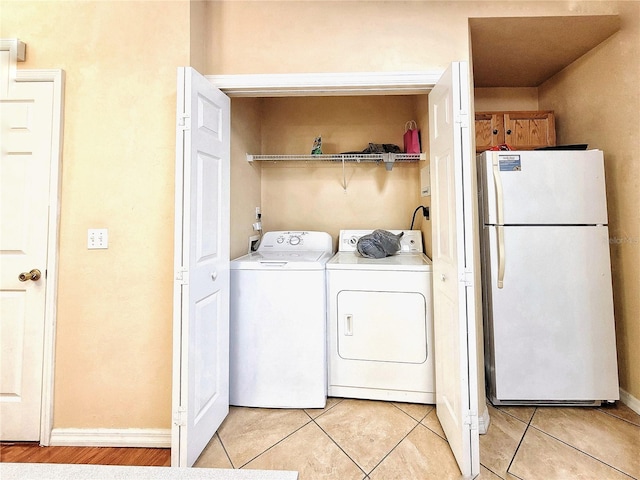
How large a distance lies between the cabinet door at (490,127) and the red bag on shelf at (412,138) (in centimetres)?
55

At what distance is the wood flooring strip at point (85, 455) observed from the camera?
1.49 m

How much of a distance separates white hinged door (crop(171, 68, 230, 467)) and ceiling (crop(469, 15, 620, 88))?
5.53 feet

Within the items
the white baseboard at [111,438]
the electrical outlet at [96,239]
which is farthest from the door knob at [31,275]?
the white baseboard at [111,438]

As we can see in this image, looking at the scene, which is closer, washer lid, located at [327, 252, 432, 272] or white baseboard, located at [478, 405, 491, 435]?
white baseboard, located at [478, 405, 491, 435]

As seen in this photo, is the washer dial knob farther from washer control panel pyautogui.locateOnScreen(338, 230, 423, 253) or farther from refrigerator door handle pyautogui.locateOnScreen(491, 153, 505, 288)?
refrigerator door handle pyautogui.locateOnScreen(491, 153, 505, 288)

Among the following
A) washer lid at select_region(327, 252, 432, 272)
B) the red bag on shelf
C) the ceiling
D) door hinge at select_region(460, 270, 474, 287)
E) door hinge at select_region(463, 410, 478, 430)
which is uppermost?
the ceiling

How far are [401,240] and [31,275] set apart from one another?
8.20 feet

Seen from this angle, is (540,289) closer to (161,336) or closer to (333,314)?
(333,314)

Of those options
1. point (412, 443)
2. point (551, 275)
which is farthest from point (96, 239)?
point (551, 275)

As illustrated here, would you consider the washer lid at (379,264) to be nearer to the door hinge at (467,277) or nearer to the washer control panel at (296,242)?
the washer control panel at (296,242)

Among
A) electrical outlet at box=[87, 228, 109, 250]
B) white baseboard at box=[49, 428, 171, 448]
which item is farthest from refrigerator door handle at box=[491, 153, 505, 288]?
electrical outlet at box=[87, 228, 109, 250]

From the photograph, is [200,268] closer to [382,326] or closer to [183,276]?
[183,276]

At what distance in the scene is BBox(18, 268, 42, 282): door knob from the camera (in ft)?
5.16

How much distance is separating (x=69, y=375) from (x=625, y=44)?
12.9 feet
